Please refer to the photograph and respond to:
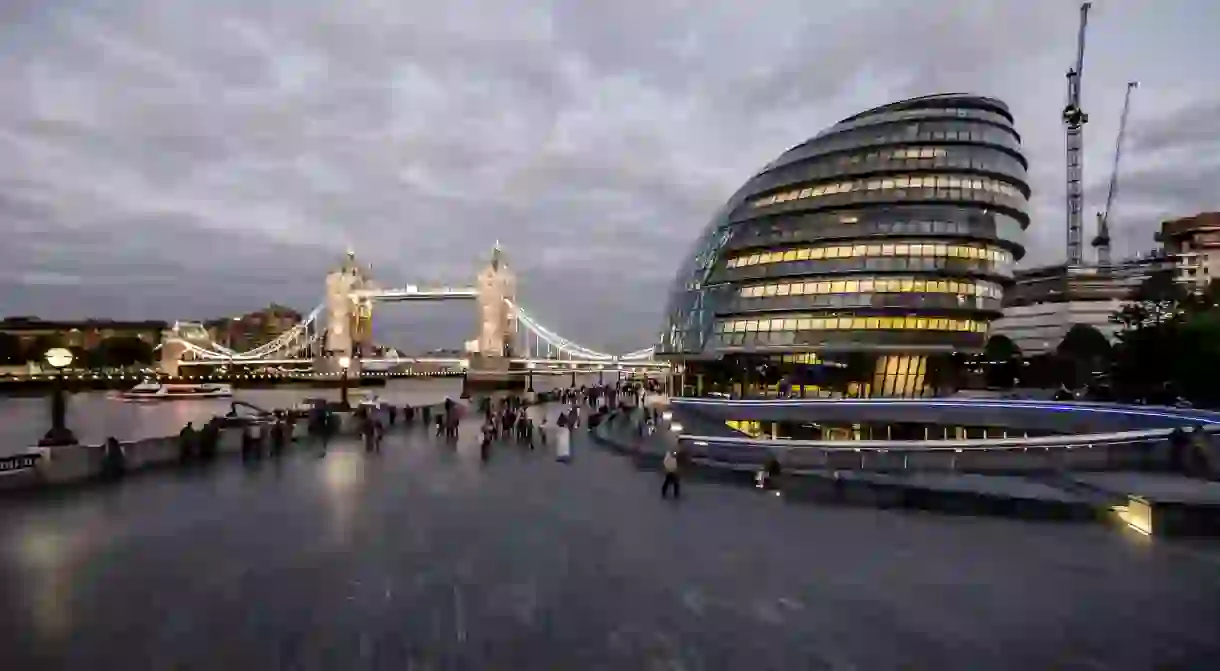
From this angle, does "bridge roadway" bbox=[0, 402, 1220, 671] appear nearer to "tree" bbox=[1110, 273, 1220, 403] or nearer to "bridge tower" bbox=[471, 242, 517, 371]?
"tree" bbox=[1110, 273, 1220, 403]

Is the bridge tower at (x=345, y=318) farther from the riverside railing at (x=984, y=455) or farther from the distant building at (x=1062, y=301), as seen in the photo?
the riverside railing at (x=984, y=455)

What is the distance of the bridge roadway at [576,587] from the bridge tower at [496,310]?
114487 millimetres

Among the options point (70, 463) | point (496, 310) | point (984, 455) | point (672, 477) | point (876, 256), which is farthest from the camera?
point (496, 310)

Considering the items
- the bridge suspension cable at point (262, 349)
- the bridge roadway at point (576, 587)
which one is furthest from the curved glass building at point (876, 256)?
the bridge suspension cable at point (262, 349)

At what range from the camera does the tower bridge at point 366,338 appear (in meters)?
136

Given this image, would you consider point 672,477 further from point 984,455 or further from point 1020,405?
point 1020,405

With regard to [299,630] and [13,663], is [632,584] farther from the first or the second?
[13,663]

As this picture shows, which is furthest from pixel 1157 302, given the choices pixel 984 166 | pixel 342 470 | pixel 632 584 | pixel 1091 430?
pixel 632 584

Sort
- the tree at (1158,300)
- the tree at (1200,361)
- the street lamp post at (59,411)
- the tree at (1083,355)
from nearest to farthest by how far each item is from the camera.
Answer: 1. the street lamp post at (59,411)
2. the tree at (1200,361)
3. the tree at (1158,300)
4. the tree at (1083,355)

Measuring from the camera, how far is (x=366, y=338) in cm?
16712

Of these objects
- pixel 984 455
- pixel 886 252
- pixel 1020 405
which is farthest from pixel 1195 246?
pixel 984 455

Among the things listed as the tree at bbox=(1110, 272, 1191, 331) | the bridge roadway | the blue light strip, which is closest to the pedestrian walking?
the bridge roadway

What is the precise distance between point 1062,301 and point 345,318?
4733 inches

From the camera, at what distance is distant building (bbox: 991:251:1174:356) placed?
141 metres
